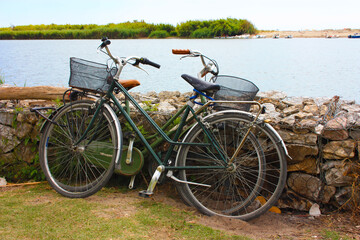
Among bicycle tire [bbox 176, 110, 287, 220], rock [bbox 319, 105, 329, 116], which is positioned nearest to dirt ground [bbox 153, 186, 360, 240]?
bicycle tire [bbox 176, 110, 287, 220]

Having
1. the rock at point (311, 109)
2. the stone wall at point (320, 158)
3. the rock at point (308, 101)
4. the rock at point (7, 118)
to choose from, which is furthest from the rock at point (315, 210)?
the rock at point (7, 118)

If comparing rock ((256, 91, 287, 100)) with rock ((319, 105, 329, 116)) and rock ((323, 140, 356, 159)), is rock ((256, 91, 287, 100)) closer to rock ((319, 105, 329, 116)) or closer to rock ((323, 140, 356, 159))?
rock ((319, 105, 329, 116))

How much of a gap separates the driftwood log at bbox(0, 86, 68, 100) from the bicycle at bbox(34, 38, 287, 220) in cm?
66

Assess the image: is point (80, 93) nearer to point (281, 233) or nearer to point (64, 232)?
point (64, 232)

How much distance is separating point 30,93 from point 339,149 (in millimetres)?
3583

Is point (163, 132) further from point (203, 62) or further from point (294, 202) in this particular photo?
point (294, 202)

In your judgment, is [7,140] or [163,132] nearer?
[163,132]

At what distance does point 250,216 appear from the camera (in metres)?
3.06

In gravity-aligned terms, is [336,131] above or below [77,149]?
above

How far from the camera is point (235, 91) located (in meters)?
3.09

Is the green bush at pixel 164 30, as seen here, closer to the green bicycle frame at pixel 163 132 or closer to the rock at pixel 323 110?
the rock at pixel 323 110

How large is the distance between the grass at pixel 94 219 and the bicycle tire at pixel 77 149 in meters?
0.16

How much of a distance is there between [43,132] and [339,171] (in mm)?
2944

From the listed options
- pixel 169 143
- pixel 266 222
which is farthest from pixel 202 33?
pixel 266 222
